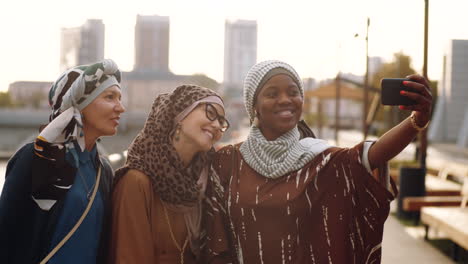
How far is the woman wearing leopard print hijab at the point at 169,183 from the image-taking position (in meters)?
2.40

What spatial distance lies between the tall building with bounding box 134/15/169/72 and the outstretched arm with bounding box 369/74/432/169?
433ft

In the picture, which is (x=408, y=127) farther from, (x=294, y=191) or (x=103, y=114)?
(x=103, y=114)

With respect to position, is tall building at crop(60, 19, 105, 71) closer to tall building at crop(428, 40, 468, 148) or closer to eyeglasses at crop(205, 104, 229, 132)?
tall building at crop(428, 40, 468, 148)

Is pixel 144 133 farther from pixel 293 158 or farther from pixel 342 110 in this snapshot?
pixel 342 110

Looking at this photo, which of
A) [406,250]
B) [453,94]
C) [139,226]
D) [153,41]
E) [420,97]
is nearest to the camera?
[420,97]

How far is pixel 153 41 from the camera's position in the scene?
133m

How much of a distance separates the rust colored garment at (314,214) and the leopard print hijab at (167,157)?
0.24 meters

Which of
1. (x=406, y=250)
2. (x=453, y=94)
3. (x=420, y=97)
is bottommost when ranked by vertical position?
(x=406, y=250)

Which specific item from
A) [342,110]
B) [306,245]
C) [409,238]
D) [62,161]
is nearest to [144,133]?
[62,161]

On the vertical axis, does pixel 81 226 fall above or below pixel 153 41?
below

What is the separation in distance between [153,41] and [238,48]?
6132 cm

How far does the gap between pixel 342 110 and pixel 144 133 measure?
97793 millimetres

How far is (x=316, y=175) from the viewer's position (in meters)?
2.45

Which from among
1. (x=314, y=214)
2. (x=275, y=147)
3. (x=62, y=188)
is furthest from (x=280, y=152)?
(x=62, y=188)
